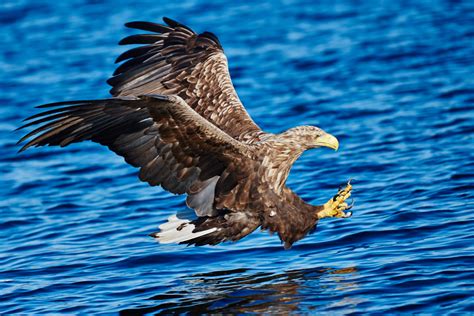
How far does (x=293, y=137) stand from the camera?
7270 mm

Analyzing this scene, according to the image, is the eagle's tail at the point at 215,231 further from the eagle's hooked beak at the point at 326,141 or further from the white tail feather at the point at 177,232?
the eagle's hooked beak at the point at 326,141

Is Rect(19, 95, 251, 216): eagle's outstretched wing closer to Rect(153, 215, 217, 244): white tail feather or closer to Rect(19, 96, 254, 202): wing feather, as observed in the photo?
Rect(19, 96, 254, 202): wing feather

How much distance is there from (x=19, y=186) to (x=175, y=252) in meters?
2.92

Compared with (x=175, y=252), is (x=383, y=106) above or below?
above

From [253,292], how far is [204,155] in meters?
1.00

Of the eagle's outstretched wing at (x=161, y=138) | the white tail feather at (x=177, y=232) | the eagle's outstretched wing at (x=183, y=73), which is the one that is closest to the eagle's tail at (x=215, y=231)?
the white tail feather at (x=177, y=232)

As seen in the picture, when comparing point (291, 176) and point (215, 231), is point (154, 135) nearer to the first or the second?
point (215, 231)

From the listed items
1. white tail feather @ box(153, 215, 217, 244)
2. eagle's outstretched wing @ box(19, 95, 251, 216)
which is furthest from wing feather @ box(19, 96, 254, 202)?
white tail feather @ box(153, 215, 217, 244)

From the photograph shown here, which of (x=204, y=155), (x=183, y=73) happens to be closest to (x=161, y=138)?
(x=204, y=155)

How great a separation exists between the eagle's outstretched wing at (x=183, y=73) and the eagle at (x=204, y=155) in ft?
0.25

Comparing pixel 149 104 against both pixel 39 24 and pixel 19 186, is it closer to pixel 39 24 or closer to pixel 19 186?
pixel 19 186

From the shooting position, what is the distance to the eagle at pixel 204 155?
6.67m

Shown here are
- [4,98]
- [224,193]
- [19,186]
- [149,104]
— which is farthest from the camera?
[4,98]

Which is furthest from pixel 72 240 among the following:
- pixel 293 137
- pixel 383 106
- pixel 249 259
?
pixel 383 106
